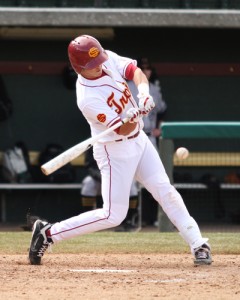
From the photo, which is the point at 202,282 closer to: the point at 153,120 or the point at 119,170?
the point at 119,170

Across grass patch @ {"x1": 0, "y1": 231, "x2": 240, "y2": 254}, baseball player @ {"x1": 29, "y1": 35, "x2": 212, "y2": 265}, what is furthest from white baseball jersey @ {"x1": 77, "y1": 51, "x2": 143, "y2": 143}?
grass patch @ {"x1": 0, "y1": 231, "x2": 240, "y2": 254}

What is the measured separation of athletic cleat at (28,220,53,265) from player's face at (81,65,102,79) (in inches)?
43.3

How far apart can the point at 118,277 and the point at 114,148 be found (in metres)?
0.91

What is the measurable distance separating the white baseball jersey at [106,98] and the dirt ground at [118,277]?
95 cm

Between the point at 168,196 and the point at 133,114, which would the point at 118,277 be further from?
the point at 133,114

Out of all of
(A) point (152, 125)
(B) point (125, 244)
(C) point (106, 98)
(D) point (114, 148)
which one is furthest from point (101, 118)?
(A) point (152, 125)

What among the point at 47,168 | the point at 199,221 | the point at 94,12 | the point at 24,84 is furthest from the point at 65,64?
the point at 47,168

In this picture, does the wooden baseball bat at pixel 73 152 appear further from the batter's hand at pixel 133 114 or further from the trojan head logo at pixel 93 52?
the trojan head logo at pixel 93 52

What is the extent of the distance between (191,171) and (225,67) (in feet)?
4.78

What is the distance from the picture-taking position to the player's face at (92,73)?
21.5 ft

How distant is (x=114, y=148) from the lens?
6.64m

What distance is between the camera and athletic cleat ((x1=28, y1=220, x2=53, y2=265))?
682 cm

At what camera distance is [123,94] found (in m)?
6.62

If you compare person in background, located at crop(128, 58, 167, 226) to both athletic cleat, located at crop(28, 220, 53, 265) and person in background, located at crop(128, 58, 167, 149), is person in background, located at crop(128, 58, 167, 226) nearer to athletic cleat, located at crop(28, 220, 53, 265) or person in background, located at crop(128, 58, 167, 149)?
person in background, located at crop(128, 58, 167, 149)
